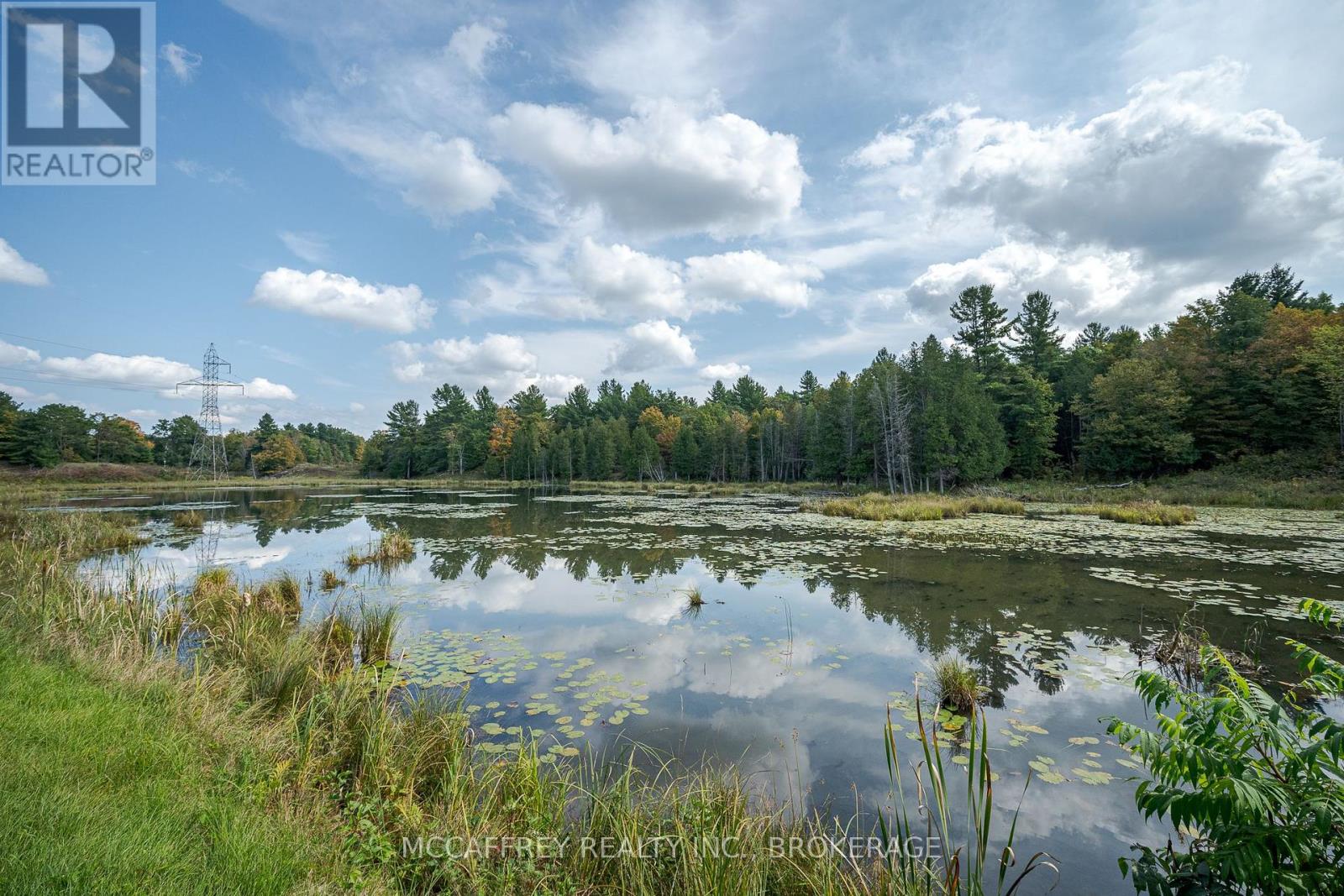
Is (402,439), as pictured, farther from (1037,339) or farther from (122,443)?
(1037,339)

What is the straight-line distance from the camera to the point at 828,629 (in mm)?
8148

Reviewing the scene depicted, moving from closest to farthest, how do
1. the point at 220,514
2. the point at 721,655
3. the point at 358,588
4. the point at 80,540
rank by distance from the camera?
the point at 721,655
the point at 358,588
the point at 80,540
the point at 220,514

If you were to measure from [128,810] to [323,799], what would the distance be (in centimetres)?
92

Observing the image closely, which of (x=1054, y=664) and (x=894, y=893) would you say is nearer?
(x=894, y=893)

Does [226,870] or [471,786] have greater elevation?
A: [226,870]

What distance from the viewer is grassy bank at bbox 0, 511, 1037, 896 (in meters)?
2.43

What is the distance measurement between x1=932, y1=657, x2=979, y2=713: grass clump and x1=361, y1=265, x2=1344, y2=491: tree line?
3177 centimetres

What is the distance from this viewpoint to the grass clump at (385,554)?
12.7 metres

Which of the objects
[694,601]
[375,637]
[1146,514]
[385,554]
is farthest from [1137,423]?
[375,637]

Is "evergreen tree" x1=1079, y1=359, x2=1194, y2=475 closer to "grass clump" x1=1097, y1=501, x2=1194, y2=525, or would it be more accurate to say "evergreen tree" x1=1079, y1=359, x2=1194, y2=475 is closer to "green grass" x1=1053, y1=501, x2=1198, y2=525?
"green grass" x1=1053, y1=501, x2=1198, y2=525

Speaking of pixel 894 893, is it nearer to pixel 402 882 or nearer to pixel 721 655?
pixel 402 882

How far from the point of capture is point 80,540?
458 inches

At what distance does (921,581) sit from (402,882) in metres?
10.4

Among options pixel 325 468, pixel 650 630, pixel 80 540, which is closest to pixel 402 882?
pixel 650 630
